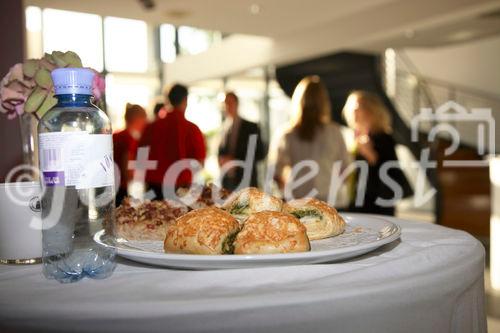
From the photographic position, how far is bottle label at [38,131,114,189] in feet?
2.50

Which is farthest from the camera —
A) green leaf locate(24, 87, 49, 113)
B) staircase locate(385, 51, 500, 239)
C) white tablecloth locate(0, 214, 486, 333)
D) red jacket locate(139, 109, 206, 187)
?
red jacket locate(139, 109, 206, 187)

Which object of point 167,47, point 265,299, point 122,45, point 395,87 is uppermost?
point 167,47

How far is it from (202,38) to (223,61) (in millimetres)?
1462

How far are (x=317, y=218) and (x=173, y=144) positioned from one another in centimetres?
305

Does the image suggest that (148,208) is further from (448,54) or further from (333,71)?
(448,54)

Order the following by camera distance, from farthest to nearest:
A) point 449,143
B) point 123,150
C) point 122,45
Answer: point 122,45 < point 449,143 < point 123,150

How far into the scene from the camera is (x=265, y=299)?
2.03 ft

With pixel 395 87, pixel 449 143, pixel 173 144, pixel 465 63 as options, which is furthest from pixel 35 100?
pixel 465 63

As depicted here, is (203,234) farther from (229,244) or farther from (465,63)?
(465,63)

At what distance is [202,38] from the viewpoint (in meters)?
12.6

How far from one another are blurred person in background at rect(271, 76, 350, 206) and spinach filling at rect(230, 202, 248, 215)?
254 cm

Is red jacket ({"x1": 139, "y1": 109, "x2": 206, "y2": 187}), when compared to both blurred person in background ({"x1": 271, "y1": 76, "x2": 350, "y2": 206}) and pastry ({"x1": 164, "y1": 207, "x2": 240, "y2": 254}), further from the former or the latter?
pastry ({"x1": 164, "y1": 207, "x2": 240, "y2": 254})

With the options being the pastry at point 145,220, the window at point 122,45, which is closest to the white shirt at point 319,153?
the pastry at point 145,220

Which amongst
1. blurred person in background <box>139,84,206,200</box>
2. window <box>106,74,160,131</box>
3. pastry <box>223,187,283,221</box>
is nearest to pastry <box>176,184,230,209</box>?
pastry <box>223,187,283,221</box>
